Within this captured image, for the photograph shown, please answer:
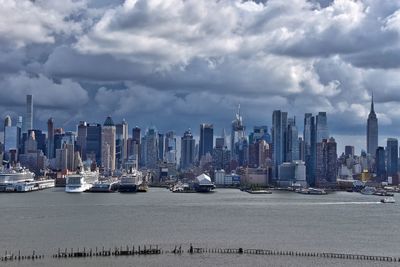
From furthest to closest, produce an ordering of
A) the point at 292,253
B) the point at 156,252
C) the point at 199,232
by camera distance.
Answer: the point at 199,232
the point at 292,253
the point at 156,252

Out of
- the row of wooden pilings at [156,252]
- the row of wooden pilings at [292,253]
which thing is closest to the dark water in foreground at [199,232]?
the row of wooden pilings at [156,252]

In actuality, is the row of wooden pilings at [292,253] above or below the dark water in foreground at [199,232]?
below

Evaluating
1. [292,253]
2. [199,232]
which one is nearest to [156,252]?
[292,253]

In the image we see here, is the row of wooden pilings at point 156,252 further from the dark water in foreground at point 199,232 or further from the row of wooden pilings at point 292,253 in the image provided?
the dark water in foreground at point 199,232

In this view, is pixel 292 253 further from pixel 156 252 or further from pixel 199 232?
pixel 199 232

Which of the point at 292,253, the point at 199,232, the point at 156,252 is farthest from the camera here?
the point at 199,232

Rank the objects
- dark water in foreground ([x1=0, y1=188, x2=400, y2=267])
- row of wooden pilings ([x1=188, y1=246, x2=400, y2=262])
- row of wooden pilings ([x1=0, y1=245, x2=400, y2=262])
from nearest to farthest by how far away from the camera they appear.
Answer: dark water in foreground ([x1=0, y1=188, x2=400, y2=267]) < row of wooden pilings ([x1=0, y1=245, x2=400, y2=262]) < row of wooden pilings ([x1=188, y1=246, x2=400, y2=262])

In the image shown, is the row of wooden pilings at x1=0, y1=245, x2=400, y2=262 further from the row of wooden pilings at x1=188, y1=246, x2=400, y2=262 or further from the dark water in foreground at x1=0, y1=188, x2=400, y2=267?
the dark water in foreground at x1=0, y1=188, x2=400, y2=267

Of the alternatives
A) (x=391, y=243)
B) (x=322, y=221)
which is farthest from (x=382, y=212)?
(x=391, y=243)

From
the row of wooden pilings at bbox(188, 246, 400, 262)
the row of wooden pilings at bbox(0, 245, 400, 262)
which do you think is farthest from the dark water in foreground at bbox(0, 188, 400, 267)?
the row of wooden pilings at bbox(188, 246, 400, 262)

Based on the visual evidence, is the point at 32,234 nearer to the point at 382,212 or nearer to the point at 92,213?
the point at 92,213

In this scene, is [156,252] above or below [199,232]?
below
